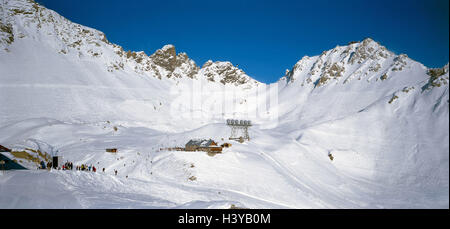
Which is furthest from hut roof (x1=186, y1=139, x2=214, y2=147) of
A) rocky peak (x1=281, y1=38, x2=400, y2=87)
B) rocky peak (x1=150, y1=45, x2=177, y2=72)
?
rocky peak (x1=150, y1=45, x2=177, y2=72)

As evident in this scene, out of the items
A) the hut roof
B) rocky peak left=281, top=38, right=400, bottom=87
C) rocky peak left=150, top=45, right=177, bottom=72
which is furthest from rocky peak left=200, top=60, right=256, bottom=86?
the hut roof

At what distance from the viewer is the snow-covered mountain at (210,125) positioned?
26.4 m

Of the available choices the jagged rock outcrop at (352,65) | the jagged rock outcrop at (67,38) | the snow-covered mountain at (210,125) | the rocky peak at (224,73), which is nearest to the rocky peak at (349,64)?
the jagged rock outcrop at (352,65)

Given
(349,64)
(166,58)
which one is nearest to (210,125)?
(349,64)

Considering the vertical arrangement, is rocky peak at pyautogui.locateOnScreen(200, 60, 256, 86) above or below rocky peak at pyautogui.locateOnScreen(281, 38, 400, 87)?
above

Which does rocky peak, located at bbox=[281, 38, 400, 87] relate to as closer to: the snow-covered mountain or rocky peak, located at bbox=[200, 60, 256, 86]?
the snow-covered mountain

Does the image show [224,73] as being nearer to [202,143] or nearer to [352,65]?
[352,65]

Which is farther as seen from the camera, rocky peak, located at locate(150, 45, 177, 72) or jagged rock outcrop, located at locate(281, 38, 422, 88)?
rocky peak, located at locate(150, 45, 177, 72)

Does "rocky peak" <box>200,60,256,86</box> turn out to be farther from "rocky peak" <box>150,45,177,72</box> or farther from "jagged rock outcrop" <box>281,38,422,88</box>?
"jagged rock outcrop" <box>281,38,422,88</box>

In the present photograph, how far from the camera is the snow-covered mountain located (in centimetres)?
2639

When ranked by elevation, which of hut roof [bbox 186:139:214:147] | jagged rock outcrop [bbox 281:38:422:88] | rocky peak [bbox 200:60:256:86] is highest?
rocky peak [bbox 200:60:256:86]

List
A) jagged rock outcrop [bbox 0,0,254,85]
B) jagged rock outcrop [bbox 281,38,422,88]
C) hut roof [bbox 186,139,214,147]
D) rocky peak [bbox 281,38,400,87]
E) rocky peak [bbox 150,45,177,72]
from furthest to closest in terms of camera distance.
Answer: rocky peak [bbox 150,45,177,72], rocky peak [bbox 281,38,400,87], jagged rock outcrop [bbox 281,38,422,88], jagged rock outcrop [bbox 0,0,254,85], hut roof [bbox 186,139,214,147]


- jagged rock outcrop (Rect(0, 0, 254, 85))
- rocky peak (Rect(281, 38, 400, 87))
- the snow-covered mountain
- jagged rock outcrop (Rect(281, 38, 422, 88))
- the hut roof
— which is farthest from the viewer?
rocky peak (Rect(281, 38, 400, 87))

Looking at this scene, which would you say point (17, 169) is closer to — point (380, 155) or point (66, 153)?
point (66, 153)
